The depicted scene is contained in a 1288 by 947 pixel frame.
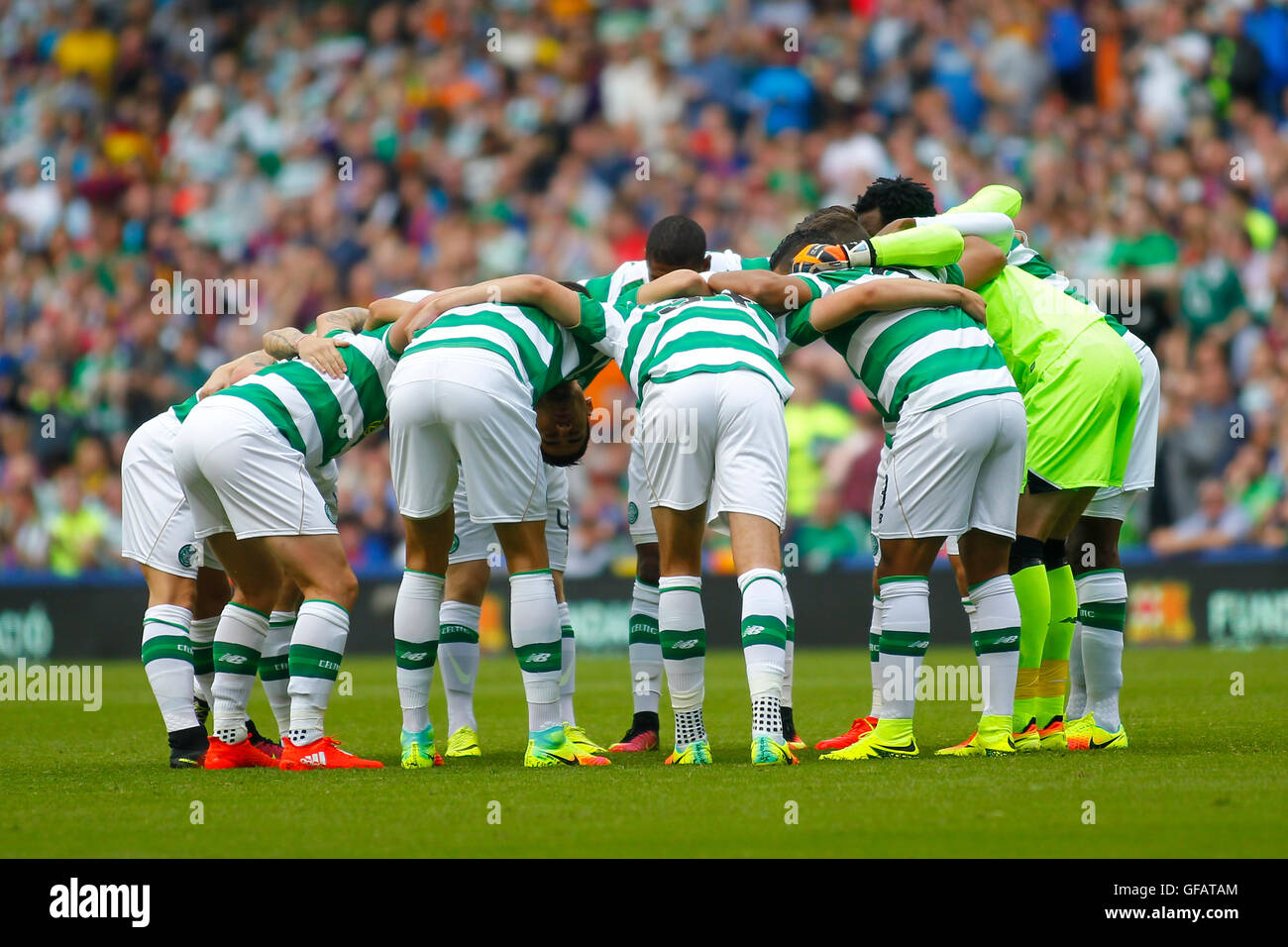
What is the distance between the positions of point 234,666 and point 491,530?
1.33m

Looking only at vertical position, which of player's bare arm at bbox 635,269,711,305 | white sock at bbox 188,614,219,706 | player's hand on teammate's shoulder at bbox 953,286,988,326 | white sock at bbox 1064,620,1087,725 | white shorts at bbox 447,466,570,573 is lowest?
white sock at bbox 1064,620,1087,725

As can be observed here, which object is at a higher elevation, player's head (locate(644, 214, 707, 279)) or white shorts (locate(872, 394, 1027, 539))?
player's head (locate(644, 214, 707, 279))

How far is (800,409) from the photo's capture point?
1535cm

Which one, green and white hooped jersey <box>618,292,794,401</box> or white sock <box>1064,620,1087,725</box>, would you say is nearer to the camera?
green and white hooped jersey <box>618,292,794,401</box>

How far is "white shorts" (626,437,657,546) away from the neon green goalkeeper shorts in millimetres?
1720

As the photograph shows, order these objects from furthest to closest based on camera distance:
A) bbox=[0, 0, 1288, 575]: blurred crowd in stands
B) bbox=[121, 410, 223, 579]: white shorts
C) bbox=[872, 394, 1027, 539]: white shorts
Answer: bbox=[0, 0, 1288, 575]: blurred crowd in stands < bbox=[121, 410, 223, 579]: white shorts < bbox=[872, 394, 1027, 539]: white shorts

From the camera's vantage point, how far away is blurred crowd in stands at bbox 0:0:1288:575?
15344 mm

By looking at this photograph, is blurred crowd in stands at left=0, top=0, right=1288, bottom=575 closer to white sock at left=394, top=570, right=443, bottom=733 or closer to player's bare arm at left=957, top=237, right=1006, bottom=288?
player's bare arm at left=957, top=237, right=1006, bottom=288

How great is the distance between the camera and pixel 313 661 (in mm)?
6551

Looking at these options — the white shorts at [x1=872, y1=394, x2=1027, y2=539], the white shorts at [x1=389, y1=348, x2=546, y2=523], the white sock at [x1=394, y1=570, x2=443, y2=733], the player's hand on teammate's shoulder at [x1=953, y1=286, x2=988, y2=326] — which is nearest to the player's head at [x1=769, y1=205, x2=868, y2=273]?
the player's hand on teammate's shoulder at [x1=953, y1=286, x2=988, y2=326]

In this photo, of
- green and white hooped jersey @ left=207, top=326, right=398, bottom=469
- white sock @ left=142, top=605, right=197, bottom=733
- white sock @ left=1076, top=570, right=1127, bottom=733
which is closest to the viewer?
green and white hooped jersey @ left=207, top=326, right=398, bottom=469
